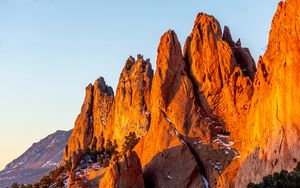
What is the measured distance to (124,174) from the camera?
222 feet

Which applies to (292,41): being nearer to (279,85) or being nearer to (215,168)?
(279,85)

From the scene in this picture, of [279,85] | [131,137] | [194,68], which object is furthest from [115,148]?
[279,85]

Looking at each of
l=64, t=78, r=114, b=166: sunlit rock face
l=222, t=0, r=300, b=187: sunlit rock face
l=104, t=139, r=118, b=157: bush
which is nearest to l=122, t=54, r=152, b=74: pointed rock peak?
l=64, t=78, r=114, b=166: sunlit rock face

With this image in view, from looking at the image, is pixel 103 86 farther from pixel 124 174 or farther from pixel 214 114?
pixel 124 174

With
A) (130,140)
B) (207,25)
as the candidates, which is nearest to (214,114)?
(207,25)

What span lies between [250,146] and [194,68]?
21982 millimetres

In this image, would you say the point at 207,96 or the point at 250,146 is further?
the point at 207,96

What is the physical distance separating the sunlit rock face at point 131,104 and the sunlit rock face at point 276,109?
34233 mm

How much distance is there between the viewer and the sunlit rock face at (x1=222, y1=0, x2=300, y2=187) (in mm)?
50688

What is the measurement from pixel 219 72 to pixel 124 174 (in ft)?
64.8

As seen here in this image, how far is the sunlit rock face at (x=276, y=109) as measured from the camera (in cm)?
5069

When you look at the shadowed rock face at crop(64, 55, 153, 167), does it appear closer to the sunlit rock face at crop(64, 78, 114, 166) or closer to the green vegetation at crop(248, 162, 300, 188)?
the sunlit rock face at crop(64, 78, 114, 166)

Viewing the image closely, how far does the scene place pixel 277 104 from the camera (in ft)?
178

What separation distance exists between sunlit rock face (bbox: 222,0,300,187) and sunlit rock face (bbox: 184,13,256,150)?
967 centimetres
